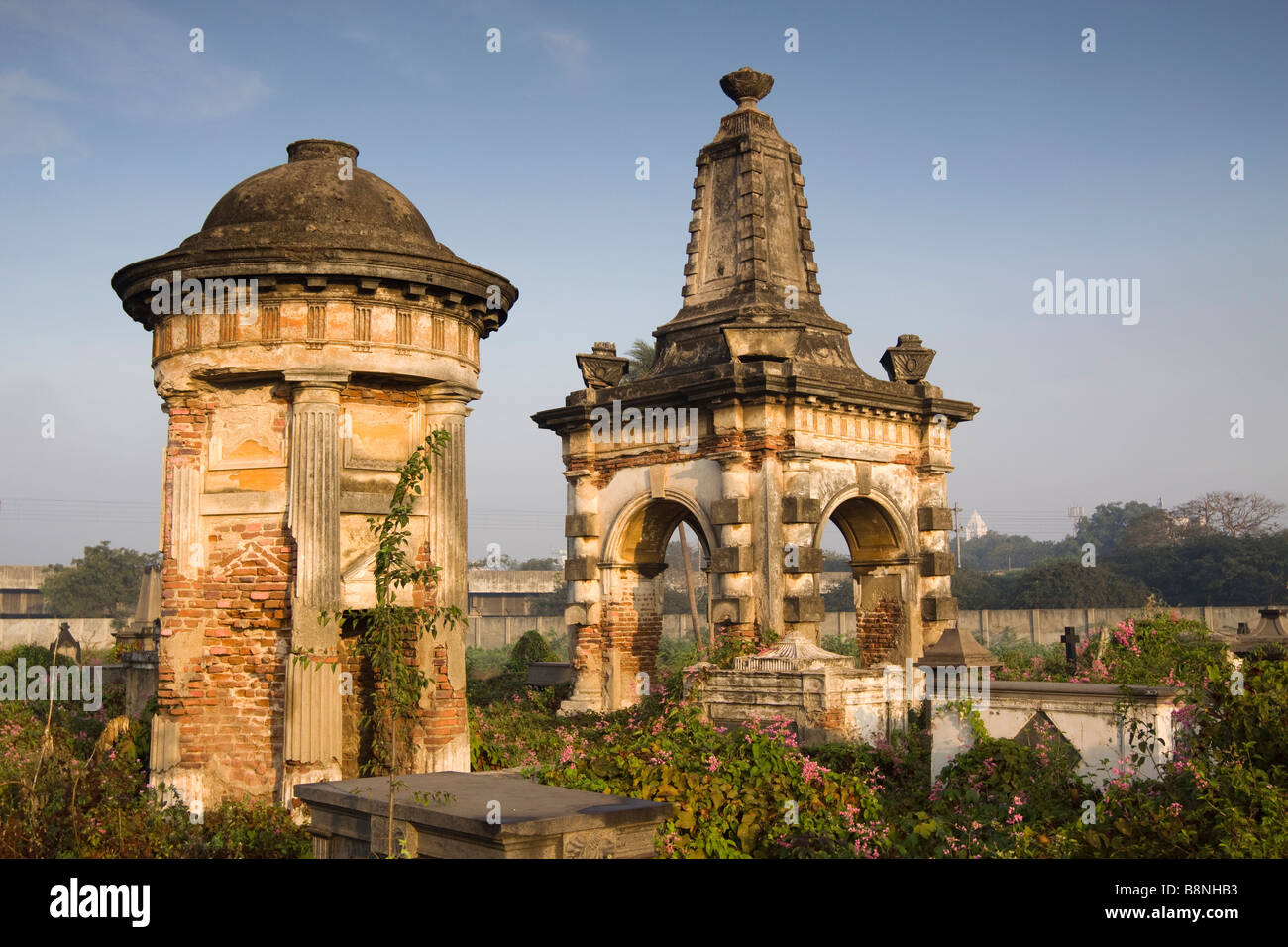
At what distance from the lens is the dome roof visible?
11867 millimetres

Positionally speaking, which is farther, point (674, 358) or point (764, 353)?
point (674, 358)

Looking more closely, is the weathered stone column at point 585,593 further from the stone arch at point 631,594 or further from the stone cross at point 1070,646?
the stone cross at point 1070,646

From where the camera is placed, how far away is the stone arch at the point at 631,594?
20.7 metres

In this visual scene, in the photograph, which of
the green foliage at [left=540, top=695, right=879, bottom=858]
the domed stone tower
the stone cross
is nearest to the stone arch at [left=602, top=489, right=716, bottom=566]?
the stone cross

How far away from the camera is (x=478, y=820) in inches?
229

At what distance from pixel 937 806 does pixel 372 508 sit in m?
6.09

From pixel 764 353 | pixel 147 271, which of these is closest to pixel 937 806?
pixel 147 271

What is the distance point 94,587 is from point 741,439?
57485mm

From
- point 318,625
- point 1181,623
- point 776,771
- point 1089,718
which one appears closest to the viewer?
point 776,771

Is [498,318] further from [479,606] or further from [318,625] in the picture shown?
[479,606]

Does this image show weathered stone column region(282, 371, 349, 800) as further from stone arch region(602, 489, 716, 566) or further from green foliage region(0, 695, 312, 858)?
stone arch region(602, 489, 716, 566)

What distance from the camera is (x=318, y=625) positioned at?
11.5 meters

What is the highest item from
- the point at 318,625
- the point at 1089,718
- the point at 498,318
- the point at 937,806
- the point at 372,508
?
the point at 498,318

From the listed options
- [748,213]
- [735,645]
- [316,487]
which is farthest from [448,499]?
[748,213]
